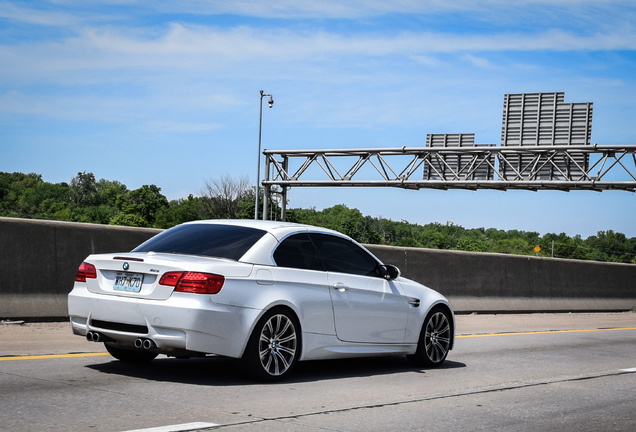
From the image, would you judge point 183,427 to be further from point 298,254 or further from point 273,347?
point 298,254

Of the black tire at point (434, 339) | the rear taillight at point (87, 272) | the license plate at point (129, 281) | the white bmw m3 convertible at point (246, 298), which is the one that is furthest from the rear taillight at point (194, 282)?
the black tire at point (434, 339)

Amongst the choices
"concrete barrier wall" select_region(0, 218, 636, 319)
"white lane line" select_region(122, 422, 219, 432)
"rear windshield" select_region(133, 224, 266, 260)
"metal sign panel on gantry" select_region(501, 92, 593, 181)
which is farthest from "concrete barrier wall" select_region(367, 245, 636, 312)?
"metal sign panel on gantry" select_region(501, 92, 593, 181)

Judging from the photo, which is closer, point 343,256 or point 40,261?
point 343,256

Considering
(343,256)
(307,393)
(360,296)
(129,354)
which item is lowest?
(307,393)

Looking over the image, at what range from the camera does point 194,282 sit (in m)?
7.24

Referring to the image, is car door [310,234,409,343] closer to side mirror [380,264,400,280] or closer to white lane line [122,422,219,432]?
side mirror [380,264,400,280]

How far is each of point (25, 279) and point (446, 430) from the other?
22.8 ft

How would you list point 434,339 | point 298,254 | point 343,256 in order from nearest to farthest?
point 298,254 → point 343,256 → point 434,339

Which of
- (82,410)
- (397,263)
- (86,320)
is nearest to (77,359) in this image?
(86,320)

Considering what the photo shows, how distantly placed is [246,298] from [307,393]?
0.98m

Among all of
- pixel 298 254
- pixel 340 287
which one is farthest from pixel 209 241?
pixel 340 287

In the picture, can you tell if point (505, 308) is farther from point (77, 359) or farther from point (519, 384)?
point (77, 359)

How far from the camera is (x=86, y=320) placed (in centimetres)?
766

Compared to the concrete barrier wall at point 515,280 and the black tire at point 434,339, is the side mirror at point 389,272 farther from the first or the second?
the concrete barrier wall at point 515,280
